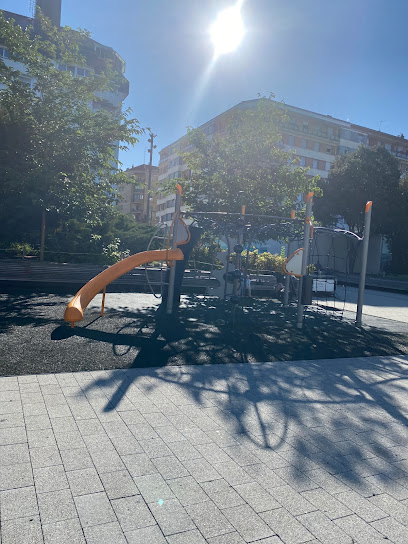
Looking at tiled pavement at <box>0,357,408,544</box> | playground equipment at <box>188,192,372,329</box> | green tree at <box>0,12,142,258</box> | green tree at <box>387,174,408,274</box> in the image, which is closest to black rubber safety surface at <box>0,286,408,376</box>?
playground equipment at <box>188,192,372,329</box>

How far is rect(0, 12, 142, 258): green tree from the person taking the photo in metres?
15.2

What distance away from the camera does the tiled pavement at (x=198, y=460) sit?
9.25 ft

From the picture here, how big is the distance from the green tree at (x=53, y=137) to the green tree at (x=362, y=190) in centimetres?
2095

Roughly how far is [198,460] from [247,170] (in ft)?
50.3

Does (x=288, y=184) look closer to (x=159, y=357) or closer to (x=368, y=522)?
(x=159, y=357)

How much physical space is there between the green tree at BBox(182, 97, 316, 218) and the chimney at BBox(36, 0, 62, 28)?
27.2 m

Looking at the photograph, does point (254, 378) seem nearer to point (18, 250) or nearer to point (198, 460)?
point (198, 460)

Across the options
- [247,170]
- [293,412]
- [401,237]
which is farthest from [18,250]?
[401,237]

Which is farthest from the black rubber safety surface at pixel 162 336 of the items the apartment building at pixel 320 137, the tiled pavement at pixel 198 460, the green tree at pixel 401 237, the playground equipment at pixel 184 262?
the apartment building at pixel 320 137

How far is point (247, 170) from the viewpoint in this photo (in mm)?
17906

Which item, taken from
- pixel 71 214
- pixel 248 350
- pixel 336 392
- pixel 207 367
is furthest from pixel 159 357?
pixel 71 214

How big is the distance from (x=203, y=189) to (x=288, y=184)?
10.9 feet

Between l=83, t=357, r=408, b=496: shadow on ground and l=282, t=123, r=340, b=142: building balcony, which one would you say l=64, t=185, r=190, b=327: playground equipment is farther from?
l=282, t=123, r=340, b=142: building balcony

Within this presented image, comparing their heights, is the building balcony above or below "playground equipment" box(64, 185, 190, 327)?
above
